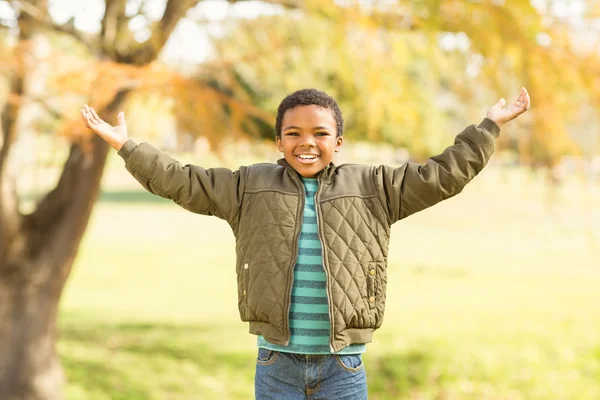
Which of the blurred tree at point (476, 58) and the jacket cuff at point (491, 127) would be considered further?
the blurred tree at point (476, 58)

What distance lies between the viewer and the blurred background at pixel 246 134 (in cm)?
377

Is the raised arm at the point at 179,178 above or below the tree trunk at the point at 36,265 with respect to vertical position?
below

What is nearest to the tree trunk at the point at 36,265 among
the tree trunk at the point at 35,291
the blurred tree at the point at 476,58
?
the tree trunk at the point at 35,291

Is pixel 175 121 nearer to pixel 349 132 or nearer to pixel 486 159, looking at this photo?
pixel 486 159

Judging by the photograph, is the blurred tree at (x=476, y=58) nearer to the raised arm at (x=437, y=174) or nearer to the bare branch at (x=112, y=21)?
the bare branch at (x=112, y=21)

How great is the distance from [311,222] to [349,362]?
36 centimetres

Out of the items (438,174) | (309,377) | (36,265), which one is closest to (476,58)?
(438,174)

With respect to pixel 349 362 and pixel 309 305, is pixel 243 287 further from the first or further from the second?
pixel 349 362

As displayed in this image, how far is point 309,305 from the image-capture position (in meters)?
1.92

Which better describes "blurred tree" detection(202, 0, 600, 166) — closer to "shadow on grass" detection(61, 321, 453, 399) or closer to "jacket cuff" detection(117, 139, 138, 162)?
"jacket cuff" detection(117, 139, 138, 162)

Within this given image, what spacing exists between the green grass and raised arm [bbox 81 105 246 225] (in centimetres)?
306

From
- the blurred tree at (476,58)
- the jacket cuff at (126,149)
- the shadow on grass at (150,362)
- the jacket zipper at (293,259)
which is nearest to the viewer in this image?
the jacket zipper at (293,259)

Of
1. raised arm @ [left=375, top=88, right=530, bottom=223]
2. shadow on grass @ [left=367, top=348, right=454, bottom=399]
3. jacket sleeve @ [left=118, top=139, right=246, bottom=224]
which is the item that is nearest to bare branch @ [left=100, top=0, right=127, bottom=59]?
jacket sleeve @ [left=118, top=139, right=246, bottom=224]

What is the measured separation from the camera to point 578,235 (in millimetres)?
18031
